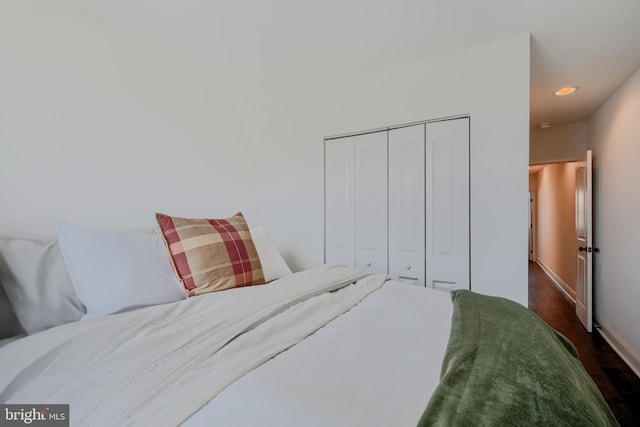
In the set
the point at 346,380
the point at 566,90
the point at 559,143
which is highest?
the point at 566,90

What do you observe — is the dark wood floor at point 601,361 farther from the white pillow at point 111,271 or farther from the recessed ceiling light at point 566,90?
the white pillow at point 111,271

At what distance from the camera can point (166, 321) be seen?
994mm

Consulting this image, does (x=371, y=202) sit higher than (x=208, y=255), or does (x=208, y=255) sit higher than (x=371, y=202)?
(x=371, y=202)

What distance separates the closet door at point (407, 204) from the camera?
2.17 meters

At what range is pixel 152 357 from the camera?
777mm

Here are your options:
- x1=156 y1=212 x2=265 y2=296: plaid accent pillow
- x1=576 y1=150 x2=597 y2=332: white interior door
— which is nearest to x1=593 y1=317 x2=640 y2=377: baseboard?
x1=576 y1=150 x2=597 y2=332: white interior door

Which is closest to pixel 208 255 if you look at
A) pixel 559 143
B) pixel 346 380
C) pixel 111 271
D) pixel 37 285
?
pixel 111 271

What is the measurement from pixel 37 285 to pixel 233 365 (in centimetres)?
95

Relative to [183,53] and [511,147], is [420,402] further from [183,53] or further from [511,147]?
[183,53]

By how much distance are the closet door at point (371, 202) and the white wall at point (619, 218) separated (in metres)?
1.93

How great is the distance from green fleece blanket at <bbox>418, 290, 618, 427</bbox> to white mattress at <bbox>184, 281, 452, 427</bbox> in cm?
6

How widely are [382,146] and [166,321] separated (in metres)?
1.92

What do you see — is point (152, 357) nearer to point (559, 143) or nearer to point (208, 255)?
point (208, 255)

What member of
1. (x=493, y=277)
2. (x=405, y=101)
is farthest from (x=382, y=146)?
(x=493, y=277)
